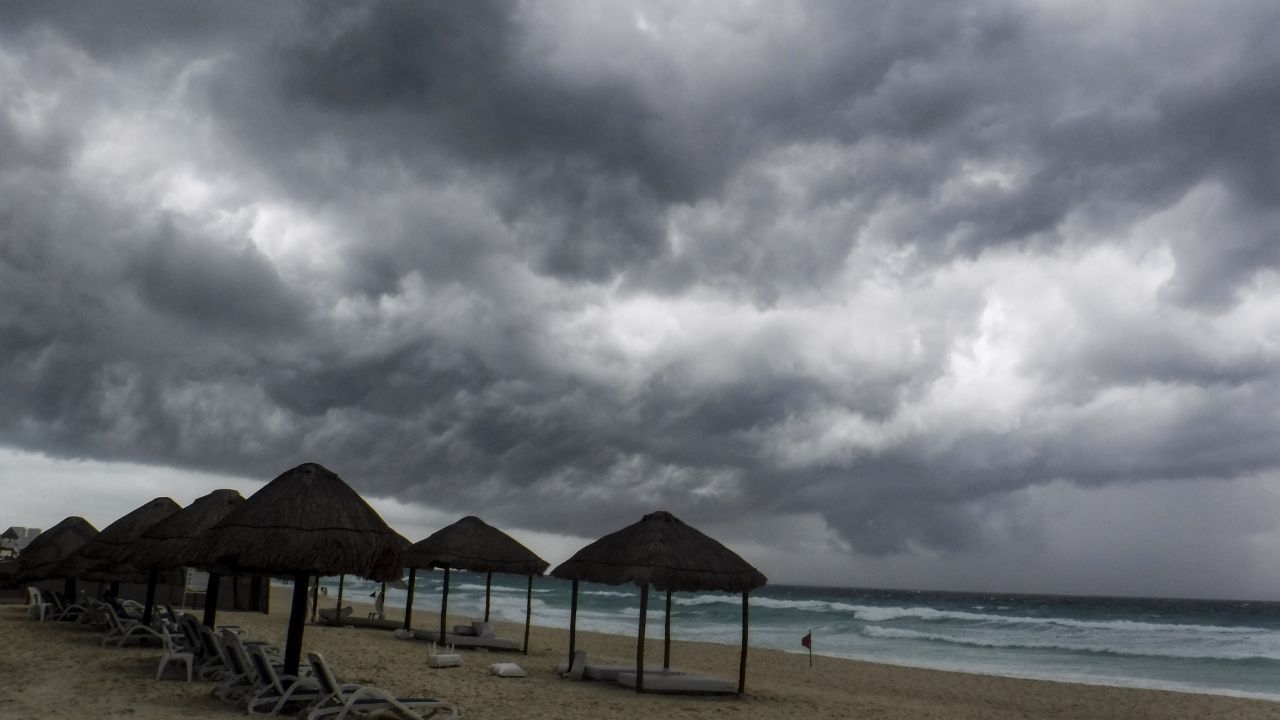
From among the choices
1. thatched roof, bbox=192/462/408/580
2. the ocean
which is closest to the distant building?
the ocean

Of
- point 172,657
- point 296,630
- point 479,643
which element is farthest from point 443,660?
point 296,630

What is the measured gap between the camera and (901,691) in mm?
17219

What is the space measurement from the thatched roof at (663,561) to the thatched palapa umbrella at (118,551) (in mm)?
7297

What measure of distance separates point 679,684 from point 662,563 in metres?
1.82

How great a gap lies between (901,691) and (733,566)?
640cm

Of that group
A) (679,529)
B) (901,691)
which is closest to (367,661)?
(679,529)

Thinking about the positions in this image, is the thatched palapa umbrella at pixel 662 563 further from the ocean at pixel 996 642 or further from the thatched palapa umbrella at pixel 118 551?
the ocean at pixel 996 642

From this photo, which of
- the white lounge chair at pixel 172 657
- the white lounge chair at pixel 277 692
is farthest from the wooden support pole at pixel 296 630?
the white lounge chair at pixel 172 657

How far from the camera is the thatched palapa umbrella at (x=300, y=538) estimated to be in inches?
368

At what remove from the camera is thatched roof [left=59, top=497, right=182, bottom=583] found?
14945 millimetres

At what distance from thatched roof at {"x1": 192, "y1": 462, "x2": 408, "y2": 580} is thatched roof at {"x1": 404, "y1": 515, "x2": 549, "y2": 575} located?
763 cm

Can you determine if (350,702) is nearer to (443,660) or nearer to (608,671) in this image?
(608,671)

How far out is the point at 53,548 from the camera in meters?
17.7

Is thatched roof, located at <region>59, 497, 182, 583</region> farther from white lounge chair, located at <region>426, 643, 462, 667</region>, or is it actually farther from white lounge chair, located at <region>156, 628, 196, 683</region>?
white lounge chair, located at <region>426, 643, 462, 667</region>
